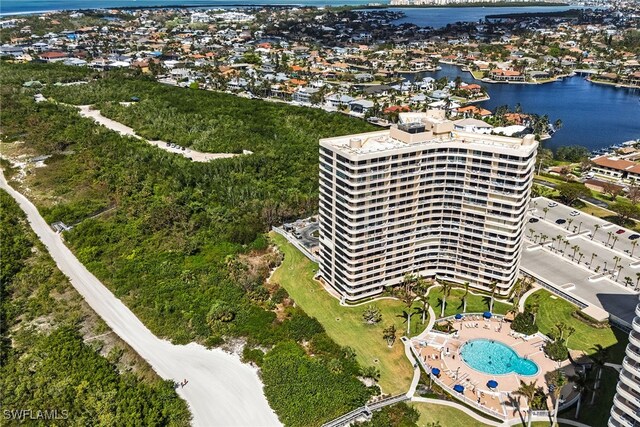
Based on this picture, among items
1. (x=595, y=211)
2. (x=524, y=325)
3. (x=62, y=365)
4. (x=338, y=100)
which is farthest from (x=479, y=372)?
(x=338, y=100)

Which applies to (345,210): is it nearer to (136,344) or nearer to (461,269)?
(461,269)

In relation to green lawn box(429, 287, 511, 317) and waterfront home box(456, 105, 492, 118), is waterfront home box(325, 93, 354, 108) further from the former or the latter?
green lawn box(429, 287, 511, 317)

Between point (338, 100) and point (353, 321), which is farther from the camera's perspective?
point (338, 100)

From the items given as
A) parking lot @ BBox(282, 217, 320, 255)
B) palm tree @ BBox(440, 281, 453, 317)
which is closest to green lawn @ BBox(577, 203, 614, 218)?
palm tree @ BBox(440, 281, 453, 317)
